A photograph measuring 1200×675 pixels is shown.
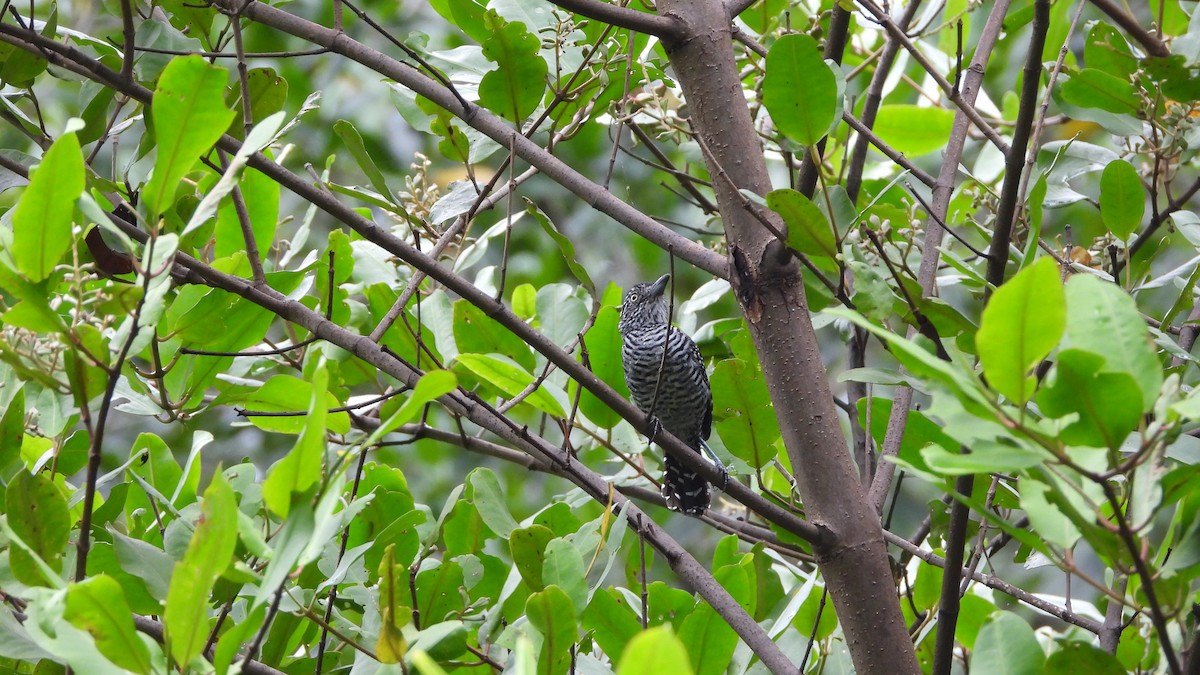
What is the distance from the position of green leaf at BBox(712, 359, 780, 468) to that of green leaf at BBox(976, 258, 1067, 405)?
998 mm

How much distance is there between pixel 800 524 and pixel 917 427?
32 centimetres

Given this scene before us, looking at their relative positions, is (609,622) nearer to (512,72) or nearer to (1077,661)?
(1077,661)

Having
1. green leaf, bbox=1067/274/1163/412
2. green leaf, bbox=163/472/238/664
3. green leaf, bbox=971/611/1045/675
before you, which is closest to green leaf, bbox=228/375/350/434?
green leaf, bbox=163/472/238/664

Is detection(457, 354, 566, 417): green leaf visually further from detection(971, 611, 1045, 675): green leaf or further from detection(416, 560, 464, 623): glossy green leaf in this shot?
detection(971, 611, 1045, 675): green leaf

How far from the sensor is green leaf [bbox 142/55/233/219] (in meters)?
1.11

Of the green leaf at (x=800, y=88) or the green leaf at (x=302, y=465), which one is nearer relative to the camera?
the green leaf at (x=302, y=465)

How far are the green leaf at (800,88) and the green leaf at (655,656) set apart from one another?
85cm

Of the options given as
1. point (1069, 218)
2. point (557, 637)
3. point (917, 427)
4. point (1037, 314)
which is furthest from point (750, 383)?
point (1069, 218)

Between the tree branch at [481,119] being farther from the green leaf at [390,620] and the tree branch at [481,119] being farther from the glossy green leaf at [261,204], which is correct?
the green leaf at [390,620]

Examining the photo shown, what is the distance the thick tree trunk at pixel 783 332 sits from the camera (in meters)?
1.61

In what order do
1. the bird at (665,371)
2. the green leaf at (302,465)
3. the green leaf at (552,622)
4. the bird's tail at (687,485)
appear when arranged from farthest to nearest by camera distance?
the bird at (665,371)
the bird's tail at (687,485)
the green leaf at (552,622)
the green leaf at (302,465)

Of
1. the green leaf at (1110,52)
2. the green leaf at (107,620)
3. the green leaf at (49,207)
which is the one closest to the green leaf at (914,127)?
the green leaf at (1110,52)

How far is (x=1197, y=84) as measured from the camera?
6.06 feet

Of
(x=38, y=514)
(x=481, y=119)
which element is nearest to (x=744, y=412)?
(x=481, y=119)
